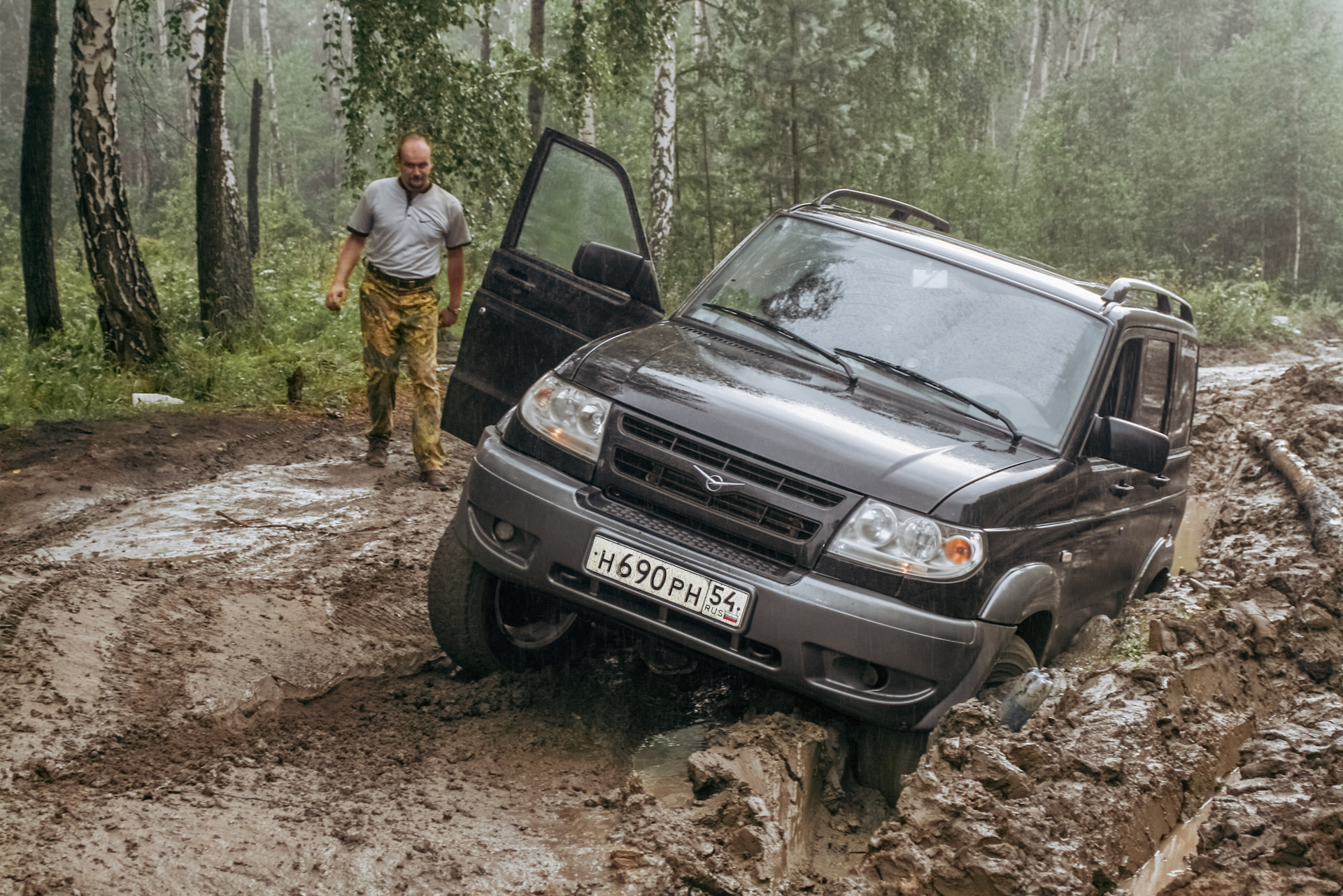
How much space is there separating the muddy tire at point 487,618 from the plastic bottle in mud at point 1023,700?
4.83 feet

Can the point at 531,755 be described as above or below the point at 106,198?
below

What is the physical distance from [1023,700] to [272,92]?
158ft

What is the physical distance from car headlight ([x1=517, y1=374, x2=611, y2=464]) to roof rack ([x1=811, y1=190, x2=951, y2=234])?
1888mm

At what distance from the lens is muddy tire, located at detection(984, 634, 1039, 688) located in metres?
3.76

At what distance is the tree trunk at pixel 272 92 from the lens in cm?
4375

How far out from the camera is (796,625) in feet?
10.9

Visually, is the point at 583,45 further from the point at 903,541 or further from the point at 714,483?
the point at 903,541

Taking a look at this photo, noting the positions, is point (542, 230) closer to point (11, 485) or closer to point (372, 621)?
point (372, 621)

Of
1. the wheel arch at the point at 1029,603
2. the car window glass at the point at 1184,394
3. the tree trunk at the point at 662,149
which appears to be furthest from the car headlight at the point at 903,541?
the tree trunk at the point at 662,149

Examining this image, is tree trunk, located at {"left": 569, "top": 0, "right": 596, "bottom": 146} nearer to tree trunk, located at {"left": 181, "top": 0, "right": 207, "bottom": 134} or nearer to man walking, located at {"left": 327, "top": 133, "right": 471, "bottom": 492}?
tree trunk, located at {"left": 181, "top": 0, "right": 207, "bottom": 134}

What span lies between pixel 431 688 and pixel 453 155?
916cm

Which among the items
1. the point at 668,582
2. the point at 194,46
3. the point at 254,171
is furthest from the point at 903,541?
the point at 254,171

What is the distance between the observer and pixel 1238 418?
13453 mm

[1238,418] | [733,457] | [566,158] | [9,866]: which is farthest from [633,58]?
[9,866]
